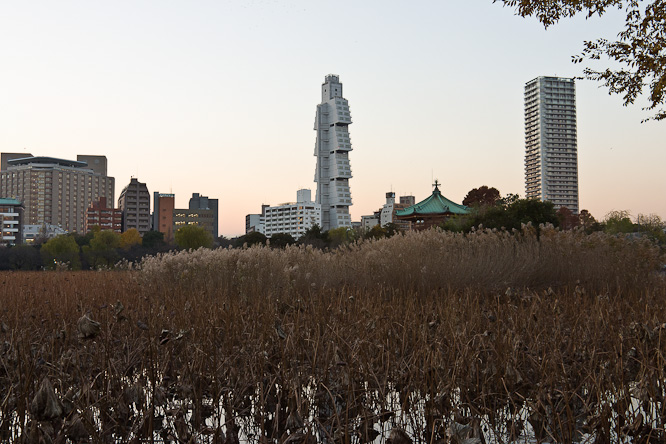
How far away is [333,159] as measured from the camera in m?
96.6

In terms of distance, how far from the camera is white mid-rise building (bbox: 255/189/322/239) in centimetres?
11569

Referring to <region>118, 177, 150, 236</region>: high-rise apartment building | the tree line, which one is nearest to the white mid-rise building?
<region>118, 177, 150, 236</region>: high-rise apartment building

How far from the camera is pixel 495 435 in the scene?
2365 millimetres

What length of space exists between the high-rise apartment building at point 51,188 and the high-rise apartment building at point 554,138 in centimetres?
12676

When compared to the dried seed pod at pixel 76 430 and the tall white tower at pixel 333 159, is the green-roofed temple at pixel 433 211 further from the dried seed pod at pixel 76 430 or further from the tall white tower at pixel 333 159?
the tall white tower at pixel 333 159

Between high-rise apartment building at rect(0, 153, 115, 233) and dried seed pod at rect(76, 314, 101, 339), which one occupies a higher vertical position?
high-rise apartment building at rect(0, 153, 115, 233)

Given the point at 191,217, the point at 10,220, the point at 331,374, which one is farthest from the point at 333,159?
the point at 331,374

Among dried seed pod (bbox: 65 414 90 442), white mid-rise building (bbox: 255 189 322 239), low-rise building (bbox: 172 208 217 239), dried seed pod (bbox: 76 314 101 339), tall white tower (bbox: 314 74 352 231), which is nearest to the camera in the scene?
dried seed pod (bbox: 65 414 90 442)

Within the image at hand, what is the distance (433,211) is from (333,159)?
64938mm

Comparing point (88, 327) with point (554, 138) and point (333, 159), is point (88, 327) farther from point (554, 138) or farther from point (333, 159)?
point (554, 138)

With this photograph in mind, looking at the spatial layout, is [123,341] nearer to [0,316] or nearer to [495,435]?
[0,316]

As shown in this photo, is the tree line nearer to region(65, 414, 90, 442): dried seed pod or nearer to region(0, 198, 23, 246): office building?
region(65, 414, 90, 442): dried seed pod

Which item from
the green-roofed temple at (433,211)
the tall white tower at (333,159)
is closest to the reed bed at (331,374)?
the green-roofed temple at (433,211)

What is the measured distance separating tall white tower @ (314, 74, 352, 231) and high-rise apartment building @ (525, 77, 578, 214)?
61.6 meters
